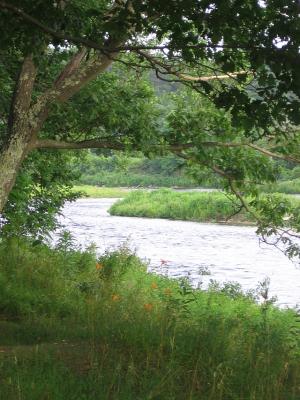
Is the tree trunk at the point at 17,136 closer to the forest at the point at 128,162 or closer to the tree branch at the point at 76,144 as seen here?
the forest at the point at 128,162

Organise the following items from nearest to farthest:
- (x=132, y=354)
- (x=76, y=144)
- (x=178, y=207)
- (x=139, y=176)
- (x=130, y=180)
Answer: (x=132, y=354) → (x=76, y=144) → (x=178, y=207) → (x=130, y=180) → (x=139, y=176)

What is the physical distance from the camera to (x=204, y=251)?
23812 mm

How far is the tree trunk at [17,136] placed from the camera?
6789 millimetres

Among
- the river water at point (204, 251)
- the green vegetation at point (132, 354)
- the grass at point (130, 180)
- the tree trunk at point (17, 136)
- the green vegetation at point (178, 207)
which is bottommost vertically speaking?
the river water at point (204, 251)

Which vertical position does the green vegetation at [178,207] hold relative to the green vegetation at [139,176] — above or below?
below

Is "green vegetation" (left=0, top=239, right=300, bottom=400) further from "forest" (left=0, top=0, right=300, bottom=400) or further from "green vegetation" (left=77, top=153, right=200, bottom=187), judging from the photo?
"green vegetation" (left=77, top=153, right=200, bottom=187)

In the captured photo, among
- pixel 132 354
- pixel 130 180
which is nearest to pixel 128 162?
pixel 132 354

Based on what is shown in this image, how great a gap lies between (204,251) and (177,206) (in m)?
Answer: 18.3

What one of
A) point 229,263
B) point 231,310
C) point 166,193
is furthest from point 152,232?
point 231,310

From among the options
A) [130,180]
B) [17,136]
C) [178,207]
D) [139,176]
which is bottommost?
[178,207]

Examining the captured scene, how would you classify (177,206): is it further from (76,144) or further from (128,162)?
(76,144)

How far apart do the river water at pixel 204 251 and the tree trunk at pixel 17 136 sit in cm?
586

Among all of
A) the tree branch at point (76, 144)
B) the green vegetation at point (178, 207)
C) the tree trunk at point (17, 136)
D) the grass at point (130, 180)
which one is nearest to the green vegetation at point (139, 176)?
the grass at point (130, 180)

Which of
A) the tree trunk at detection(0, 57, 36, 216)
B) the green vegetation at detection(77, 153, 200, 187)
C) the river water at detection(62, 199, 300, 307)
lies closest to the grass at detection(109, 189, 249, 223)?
the river water at detection(62, 199, 300, 307)
